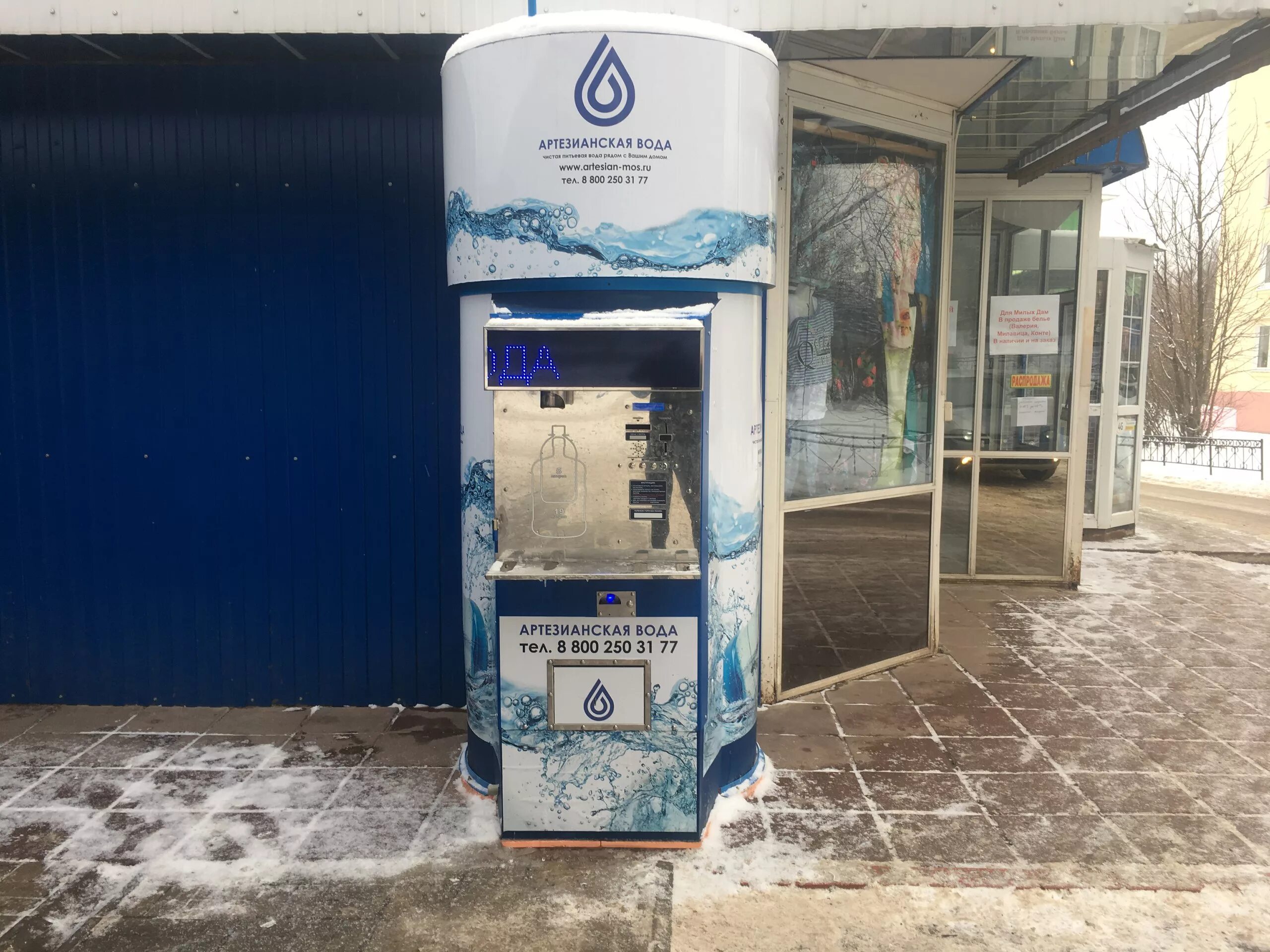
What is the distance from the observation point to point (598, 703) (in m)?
3.72

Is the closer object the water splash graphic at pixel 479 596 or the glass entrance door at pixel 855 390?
the water splash graphic at pixel 479 596

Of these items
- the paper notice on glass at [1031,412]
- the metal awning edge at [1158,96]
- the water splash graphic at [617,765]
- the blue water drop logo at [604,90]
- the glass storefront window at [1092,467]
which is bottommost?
the water splash graphic at [617,765]

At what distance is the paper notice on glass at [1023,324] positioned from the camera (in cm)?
789

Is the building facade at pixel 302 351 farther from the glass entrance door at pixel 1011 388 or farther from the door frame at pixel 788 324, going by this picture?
the glass entrance door at pixel 1011 388

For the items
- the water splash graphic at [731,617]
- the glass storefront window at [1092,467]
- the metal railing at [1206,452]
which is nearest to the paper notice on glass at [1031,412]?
the glass storefront window at [1092,467]

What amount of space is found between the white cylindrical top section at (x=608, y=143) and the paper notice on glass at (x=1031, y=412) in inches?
199

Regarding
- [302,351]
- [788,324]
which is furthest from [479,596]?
[788,324]

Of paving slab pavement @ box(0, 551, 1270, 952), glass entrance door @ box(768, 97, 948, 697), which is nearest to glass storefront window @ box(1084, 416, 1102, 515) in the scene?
paving slab pavement @ box(0, 551, 1270, 952)

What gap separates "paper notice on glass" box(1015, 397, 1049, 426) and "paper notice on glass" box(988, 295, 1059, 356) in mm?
388

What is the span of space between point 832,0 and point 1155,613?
5.30 metres

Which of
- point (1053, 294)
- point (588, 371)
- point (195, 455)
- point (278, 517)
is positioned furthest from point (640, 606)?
point (1053, 294)

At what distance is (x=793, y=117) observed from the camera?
16.1ft

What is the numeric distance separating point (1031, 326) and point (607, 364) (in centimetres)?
558

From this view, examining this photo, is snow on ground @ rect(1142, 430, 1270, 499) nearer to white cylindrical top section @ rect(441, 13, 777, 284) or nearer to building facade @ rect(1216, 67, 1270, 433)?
building facade @ rect(1216, 67, 1270, 433)
